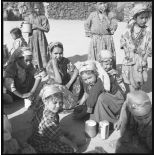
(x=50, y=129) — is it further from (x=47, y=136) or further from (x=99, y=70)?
(x=99, y=70)

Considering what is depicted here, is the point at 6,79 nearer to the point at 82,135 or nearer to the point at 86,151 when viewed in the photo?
A: the point at 82,135

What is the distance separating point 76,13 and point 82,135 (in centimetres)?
1646

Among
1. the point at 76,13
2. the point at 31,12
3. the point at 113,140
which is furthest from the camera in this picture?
the point at 76,13

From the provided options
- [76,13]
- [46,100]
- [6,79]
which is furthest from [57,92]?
[76,13]

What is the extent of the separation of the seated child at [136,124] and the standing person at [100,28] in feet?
8.23

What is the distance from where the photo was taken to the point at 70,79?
4.62 m

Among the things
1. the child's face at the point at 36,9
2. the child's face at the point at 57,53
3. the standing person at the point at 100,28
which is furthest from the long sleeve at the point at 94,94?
the child's face at the point at 36,9

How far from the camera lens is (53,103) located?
9.89 ft

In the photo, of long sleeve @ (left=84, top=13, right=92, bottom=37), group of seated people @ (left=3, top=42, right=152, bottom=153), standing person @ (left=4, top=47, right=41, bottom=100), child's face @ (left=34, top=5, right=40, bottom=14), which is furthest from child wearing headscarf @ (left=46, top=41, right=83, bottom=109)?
child's face @ (left=34, top=5, right=40, bottom=14)

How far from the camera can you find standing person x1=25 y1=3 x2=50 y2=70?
6.13 metres

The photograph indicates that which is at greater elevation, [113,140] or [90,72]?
[90,72]


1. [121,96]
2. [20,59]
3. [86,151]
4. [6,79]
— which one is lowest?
[86,151]

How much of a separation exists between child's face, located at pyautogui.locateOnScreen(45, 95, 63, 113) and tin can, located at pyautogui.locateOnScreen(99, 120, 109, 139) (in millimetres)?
793

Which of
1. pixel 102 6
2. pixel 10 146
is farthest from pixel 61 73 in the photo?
pixel 10 146
